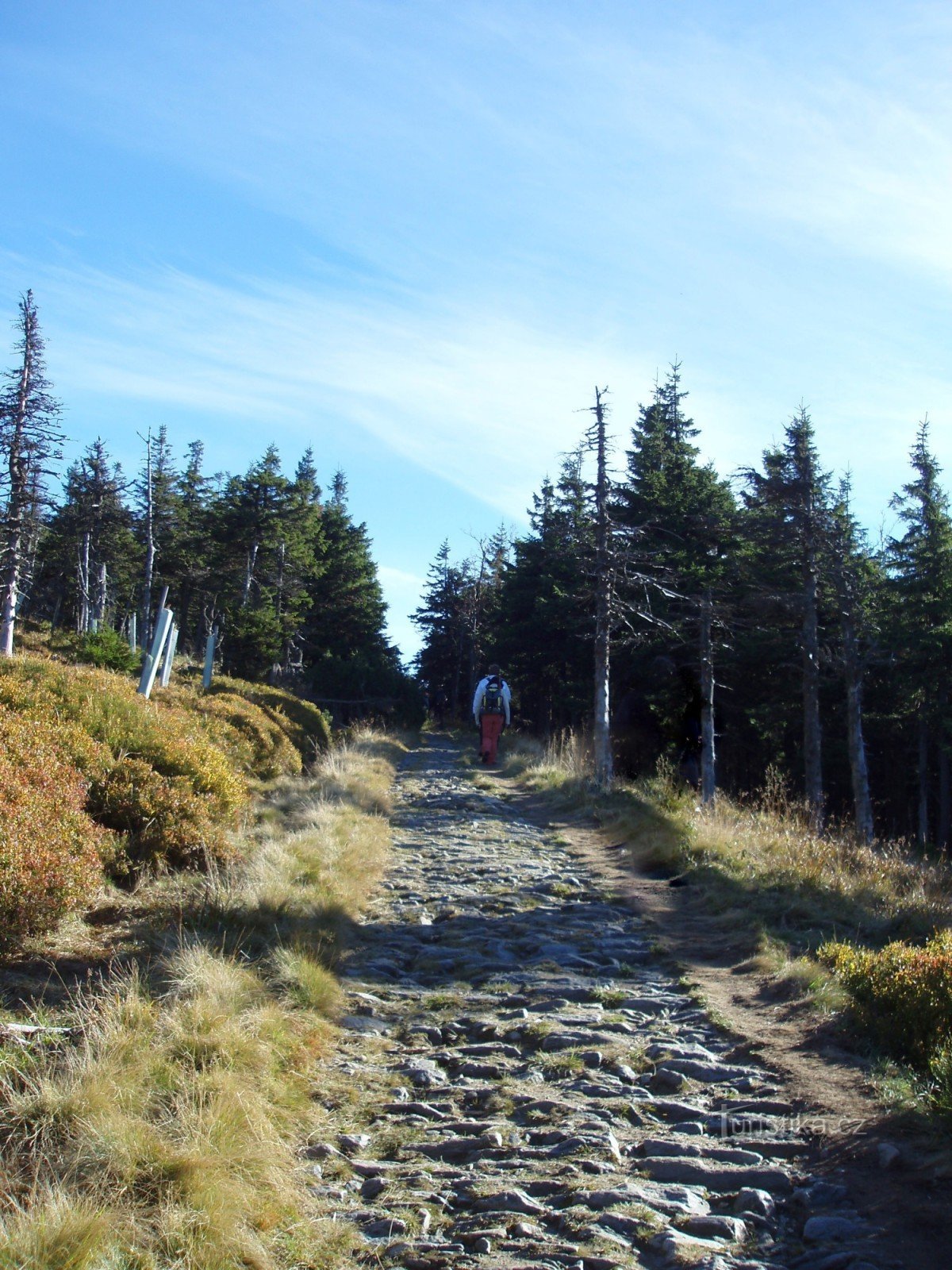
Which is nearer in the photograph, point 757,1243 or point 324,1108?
point 757,1243

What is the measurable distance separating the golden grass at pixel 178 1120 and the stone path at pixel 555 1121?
0.26m

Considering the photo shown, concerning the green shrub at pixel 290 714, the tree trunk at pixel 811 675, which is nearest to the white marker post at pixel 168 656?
the green shrub at pixel 290 714

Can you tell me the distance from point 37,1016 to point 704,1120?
124 inches

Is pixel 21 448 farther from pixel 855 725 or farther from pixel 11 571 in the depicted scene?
pixel 855 725

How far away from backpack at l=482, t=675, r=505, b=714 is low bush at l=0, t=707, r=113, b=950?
13240 millimetres

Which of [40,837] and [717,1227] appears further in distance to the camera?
[40,837]

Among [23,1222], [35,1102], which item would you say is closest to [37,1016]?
[35,1102]

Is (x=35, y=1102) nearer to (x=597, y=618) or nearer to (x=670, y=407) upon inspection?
(x=597, y=618)

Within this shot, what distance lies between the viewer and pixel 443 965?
7.15m

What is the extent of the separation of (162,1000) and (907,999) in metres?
3.84

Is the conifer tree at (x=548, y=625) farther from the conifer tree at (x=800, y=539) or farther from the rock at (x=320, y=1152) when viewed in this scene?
the rock at (x=320, y=1152)

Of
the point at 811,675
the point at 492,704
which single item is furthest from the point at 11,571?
the point at 811,675

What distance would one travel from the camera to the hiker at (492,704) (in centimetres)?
2117

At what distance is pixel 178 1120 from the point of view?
388 cm
